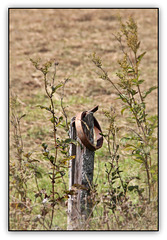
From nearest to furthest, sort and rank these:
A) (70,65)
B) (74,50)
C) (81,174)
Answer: (81,174) → (70,65) → (74,50)

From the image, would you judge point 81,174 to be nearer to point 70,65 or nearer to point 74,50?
point 70,65

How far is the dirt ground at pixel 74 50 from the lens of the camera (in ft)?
28.8

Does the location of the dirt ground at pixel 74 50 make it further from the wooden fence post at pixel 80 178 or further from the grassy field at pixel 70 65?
the wooden fence post at pixel 80 178

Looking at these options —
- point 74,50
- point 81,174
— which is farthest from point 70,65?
point 81,174

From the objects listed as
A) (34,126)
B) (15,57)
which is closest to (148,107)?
(34,126)

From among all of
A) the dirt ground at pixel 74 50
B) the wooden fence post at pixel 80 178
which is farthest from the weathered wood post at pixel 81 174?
the dirt ground at pixel 74 50

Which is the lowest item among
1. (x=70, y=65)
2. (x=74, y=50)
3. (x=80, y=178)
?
(x=80, y=178)

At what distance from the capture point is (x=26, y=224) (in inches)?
153

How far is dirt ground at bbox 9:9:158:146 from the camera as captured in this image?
877 centimetres

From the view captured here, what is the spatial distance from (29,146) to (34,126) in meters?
0.72

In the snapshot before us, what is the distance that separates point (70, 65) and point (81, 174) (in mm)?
6783

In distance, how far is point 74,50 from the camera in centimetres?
1091

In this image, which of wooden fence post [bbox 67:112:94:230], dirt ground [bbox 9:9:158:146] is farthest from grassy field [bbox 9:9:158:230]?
wooden fence post [bbox 67:112:94:230]

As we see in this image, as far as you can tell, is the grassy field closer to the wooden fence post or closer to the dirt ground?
the dirt ground
